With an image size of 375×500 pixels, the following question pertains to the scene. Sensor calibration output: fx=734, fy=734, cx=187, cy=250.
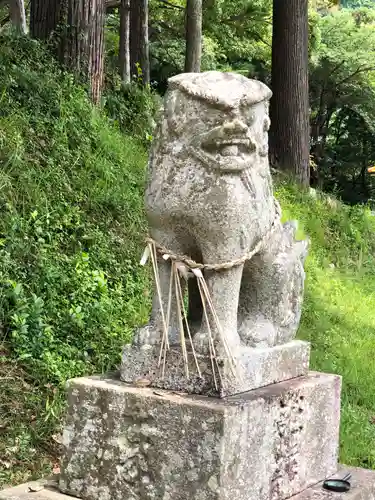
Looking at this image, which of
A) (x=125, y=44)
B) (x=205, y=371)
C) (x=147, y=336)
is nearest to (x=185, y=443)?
(x=205, y=371)

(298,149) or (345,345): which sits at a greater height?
(298,149)

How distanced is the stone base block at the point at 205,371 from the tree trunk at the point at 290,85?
294 inches

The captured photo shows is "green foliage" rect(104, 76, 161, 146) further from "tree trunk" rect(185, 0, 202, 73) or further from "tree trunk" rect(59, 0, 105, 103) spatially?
"tree trunk" rect(185, 0, 202, 73)

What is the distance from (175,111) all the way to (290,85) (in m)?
7.81

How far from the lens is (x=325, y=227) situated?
9570mm

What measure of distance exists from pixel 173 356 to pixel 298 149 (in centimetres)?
787

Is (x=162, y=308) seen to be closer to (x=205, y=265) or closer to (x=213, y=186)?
(x=205, y=265)

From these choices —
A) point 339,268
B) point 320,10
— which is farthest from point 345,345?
point 320,10

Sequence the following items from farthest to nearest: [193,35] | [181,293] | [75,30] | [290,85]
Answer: [290,85]
[193,35]
[75,30]
[181,293]

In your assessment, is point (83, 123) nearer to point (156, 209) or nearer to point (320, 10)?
point (156, 209)

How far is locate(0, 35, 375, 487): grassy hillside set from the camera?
4.13 metres

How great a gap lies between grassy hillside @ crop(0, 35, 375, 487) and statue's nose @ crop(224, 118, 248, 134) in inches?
84.0

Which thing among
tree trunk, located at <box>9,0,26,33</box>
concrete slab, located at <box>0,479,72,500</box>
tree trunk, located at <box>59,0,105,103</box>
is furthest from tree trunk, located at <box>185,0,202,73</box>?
concrete slab, located at <box>0,479,72,500</box>

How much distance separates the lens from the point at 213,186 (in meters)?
2.63
